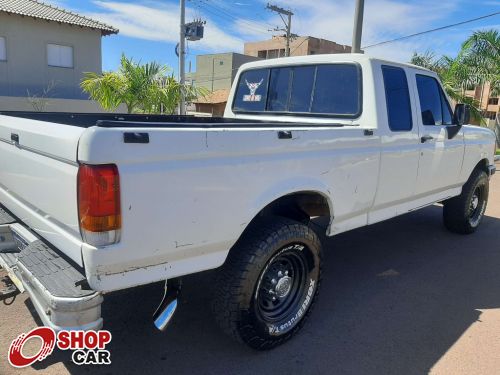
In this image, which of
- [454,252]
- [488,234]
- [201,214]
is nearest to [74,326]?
[201,214]

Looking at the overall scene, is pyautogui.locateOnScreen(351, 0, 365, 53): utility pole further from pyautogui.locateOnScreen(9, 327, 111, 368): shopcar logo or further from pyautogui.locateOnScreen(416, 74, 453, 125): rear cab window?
pyautogui.locateOnScreen(9, 327, 111, 368): shopcar logo

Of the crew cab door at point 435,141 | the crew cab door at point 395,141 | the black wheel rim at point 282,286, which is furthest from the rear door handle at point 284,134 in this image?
the crew cab door at point 435,141

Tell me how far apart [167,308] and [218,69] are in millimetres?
58573

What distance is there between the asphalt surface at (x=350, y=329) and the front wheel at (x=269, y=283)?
19 cm

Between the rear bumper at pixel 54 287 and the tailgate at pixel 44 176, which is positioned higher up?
the tailgate at pixel 44 176

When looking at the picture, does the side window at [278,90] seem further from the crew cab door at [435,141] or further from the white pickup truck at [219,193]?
the crew cab door at [435,141]

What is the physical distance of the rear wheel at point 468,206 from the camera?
5.76m

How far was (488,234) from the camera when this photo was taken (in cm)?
629

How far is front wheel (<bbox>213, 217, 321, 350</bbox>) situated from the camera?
2.77m

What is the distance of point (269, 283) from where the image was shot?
3.06 m

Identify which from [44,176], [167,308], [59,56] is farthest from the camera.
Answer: [59,56]

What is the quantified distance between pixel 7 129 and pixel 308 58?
284cm

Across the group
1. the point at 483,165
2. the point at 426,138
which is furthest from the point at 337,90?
the point at 483,165

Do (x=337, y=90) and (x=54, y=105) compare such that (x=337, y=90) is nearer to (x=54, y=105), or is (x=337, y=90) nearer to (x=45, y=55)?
(x=54, y=105)
